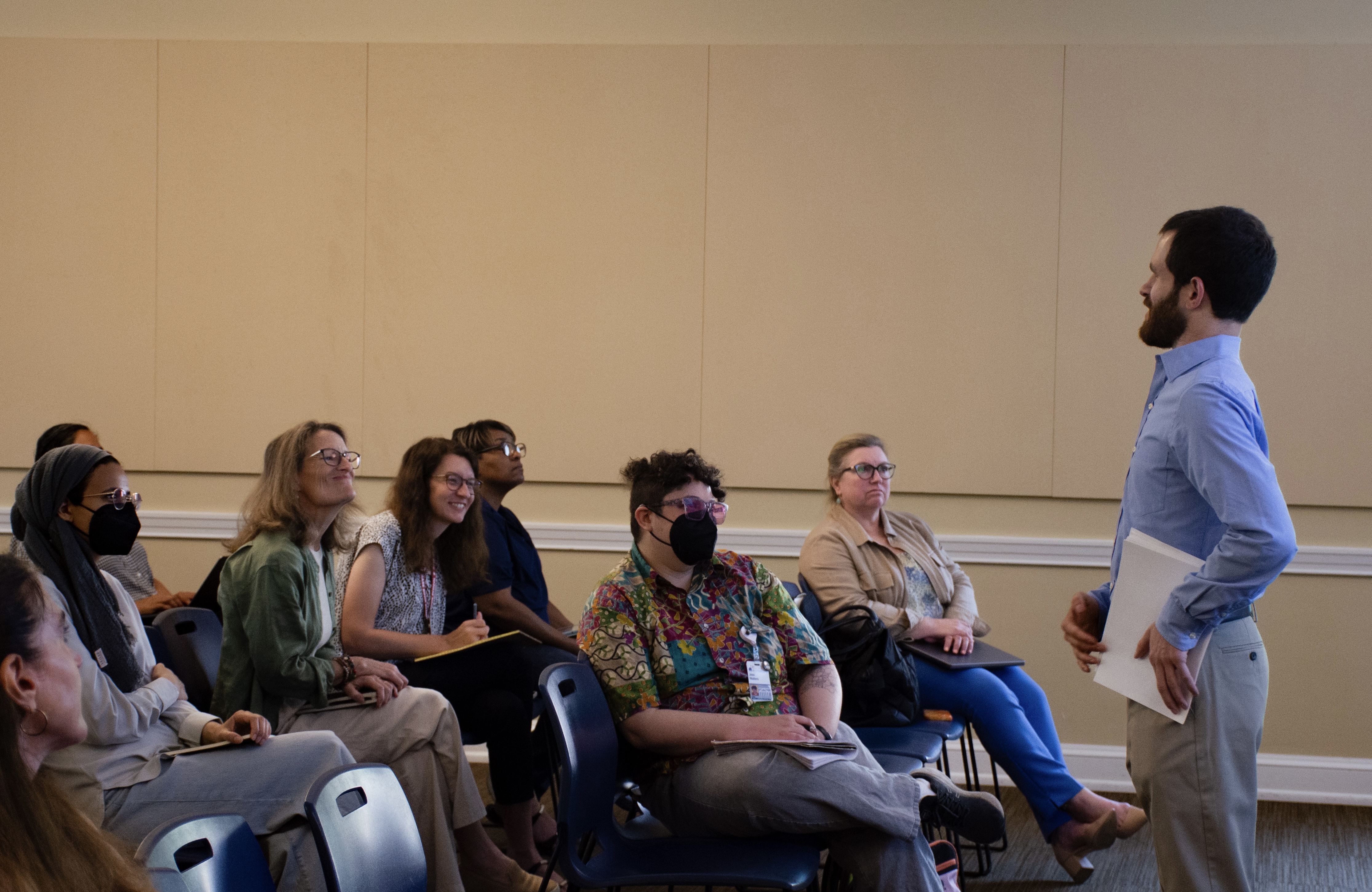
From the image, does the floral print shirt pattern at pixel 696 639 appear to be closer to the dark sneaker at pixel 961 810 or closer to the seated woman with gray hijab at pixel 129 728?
the dark sneaker at pixel 961 810

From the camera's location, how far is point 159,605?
4.09m

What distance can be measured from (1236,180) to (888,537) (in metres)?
2.14

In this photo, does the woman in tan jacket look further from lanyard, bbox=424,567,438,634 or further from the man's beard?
the man's beard

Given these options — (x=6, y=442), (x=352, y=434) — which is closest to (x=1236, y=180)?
(x=352, y=434)

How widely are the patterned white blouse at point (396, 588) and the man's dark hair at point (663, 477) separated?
1.03m

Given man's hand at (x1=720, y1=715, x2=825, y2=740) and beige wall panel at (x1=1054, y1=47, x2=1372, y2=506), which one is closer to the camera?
man's hand at (x1=720, y1=715, x2=825, y2=740)

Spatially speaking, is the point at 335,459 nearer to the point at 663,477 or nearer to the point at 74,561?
the point at 74,561

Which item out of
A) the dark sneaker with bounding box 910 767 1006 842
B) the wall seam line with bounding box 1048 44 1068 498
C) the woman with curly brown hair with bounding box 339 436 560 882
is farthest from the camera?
the wall seam line with bounding box 1048 44 1068 498

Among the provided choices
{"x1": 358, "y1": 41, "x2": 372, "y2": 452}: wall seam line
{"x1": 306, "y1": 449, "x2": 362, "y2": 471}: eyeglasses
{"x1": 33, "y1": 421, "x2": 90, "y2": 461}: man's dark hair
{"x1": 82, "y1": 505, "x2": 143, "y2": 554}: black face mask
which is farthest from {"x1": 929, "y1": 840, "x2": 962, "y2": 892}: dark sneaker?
{"x1": 33, "y1": 421, "x2": 90, "y2": 461}: man's dark hair

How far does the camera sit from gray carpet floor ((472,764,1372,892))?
3414 millimetres

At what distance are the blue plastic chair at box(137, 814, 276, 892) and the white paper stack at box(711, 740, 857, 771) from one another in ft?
3.45

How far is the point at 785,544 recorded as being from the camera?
4.57 meters

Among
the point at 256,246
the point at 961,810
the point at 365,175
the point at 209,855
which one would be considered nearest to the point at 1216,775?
the point at 961,810

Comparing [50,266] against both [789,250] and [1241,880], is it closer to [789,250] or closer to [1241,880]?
[789,250]
